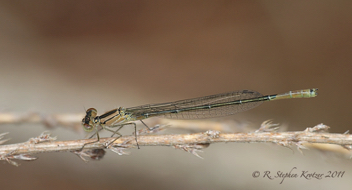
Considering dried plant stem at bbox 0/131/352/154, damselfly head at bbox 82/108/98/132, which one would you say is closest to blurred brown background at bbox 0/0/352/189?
damselfly head at bbox 82/108/98/132

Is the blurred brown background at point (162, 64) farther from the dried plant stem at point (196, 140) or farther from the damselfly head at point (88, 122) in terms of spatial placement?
the dried plant stem at point (196, 140)

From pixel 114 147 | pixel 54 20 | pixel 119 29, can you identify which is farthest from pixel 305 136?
pixel 54 20

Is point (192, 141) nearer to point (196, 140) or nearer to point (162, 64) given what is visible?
point (196, 140)

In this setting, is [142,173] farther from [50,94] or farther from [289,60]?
[289,60]

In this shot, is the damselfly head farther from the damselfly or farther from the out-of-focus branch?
the out-of-focus branch

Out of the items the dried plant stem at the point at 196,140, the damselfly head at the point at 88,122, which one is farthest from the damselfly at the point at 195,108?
the dried plant stem at the point at 196,140

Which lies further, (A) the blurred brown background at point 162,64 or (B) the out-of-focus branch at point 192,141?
(A) the blurred brown background at point 162,64
